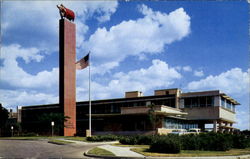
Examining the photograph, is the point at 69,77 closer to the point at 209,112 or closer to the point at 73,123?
the point at 73,123

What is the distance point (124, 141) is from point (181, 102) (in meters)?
39.7

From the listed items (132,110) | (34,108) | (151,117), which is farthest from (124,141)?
(34,108)

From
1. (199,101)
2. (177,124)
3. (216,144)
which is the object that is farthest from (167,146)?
(199,101)

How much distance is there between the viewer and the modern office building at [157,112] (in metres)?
56.3

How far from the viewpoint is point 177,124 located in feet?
210

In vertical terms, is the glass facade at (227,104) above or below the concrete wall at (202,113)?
above

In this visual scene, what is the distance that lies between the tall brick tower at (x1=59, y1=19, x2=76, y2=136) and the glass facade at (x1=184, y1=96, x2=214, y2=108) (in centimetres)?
2468

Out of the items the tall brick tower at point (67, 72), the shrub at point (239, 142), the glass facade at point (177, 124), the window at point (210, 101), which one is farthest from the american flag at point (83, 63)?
the window at point (210, 101)

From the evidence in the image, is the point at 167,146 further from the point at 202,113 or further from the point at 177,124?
the point at 202,113

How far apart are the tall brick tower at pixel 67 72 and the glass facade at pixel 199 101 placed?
24.7m

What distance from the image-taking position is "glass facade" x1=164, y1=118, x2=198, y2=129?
2291 inches

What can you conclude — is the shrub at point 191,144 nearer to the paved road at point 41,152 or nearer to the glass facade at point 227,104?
the paved road at point 41,152

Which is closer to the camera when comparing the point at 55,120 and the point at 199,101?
the point at 55,120

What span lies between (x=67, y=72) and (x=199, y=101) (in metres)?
28.7
